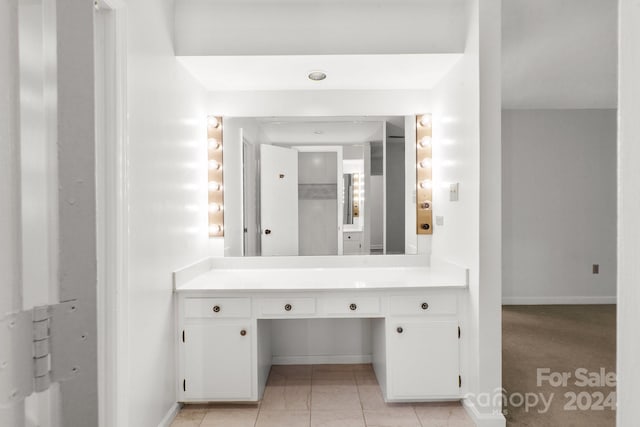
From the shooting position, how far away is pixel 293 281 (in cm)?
242

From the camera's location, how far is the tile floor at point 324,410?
2111mm

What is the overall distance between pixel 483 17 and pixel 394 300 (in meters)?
1.73

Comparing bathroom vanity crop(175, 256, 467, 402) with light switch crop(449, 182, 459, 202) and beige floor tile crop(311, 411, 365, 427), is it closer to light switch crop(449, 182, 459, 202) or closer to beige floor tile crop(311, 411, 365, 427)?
beige floor tile crop(311, 411, 365, 427)

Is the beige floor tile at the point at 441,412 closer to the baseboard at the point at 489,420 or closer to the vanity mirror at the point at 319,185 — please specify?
the baseboard at the point at 489,420

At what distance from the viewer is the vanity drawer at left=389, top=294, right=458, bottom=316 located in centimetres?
223

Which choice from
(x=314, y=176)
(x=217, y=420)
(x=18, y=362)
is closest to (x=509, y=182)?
(x=314, y=176)

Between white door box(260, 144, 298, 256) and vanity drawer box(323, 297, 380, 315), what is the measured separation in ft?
2.67

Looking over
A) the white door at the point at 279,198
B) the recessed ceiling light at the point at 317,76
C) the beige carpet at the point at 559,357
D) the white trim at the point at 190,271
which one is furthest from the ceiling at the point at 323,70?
the beige carpet at the point at 559,357

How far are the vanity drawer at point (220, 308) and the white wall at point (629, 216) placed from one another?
6.53 feet

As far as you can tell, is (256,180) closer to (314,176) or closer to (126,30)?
(314,176)

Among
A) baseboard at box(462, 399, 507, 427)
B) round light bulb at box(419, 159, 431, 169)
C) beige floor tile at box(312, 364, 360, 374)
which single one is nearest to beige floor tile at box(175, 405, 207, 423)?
beige floor tile at box(312, 364, 360, 374)

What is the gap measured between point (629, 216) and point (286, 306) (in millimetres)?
1978

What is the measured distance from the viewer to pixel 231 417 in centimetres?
217

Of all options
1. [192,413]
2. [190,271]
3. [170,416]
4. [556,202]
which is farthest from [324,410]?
[556,202]
